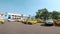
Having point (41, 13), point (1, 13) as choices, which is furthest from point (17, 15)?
point (41, 13)

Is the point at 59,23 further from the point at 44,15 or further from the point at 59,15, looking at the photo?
the point at 59,15

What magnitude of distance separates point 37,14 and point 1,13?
30294 mm

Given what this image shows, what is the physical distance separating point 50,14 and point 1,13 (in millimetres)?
36114

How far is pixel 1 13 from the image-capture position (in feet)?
327

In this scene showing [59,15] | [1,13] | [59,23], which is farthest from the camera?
[1,13]

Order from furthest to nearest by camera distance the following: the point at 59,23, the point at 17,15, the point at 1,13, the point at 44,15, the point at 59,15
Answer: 1. the point at 17,15
2. the point at 1,13
3. the point at 59,15
4. the point at 44,15
5. the point at 59,23

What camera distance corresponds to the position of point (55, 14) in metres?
83.8

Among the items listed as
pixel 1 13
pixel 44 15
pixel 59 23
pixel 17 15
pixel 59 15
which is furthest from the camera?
pixel 17 15

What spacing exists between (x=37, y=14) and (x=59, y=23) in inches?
2076

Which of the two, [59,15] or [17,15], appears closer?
[59,15]

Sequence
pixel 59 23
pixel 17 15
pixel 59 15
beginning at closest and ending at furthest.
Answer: pixel 59 23, pixel 59 15, pixel 17 15

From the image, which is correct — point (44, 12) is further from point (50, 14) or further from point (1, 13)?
point (1, 13)

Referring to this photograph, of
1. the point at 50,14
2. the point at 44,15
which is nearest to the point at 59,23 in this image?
the point at 44,15

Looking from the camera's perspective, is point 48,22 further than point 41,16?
No
